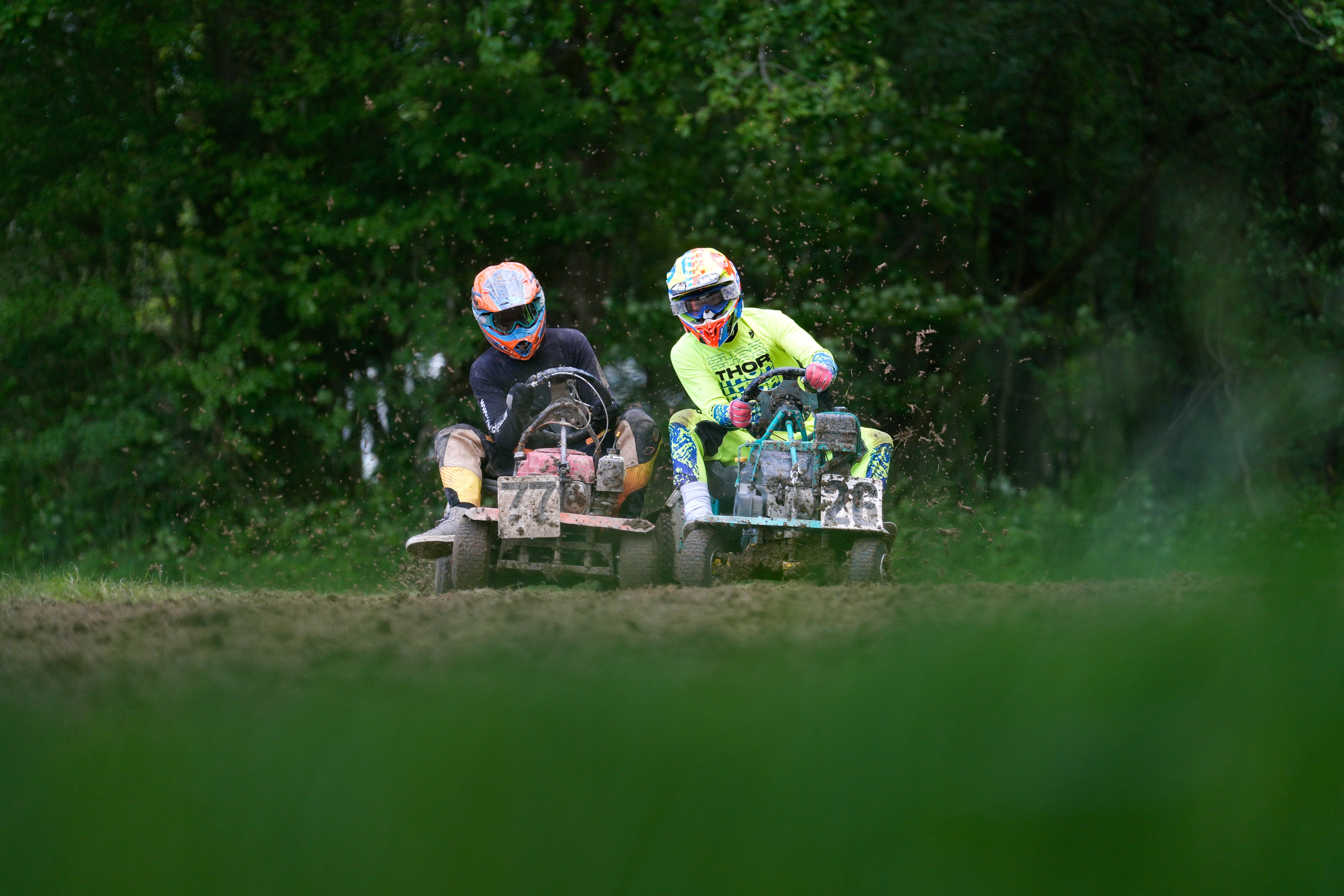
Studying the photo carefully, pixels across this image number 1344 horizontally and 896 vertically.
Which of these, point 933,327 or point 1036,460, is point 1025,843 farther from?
point 1036,460

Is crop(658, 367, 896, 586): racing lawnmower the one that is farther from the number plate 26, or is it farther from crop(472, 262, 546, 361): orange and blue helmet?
crop(472, 262, 546, 361): orange and blue helmet

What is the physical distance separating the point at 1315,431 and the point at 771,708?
13210mm

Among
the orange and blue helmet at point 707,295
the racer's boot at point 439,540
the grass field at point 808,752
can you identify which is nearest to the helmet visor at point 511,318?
the orange and blue helmet at point 707,295

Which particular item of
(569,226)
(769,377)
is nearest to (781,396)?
(769,377)

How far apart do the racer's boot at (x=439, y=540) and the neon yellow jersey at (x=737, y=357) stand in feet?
4.77

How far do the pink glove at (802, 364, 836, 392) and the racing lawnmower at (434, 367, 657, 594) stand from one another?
3.58 feet

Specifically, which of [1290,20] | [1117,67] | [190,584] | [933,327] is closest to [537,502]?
[190,584]

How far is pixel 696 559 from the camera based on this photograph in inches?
271

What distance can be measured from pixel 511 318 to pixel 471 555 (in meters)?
1.35

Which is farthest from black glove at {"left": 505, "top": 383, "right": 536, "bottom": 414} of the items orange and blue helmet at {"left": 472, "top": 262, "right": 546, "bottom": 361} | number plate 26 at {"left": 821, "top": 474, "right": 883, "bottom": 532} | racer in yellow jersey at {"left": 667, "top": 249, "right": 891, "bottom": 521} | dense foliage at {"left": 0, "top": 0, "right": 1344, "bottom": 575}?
dense foliage at {"left": 0, "top": 0, "right": 1344, "bottom": 575}

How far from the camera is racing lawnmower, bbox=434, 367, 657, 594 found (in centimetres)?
682

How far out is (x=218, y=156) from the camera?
1256 centimetres

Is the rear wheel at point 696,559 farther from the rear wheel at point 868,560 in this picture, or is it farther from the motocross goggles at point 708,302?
the motocross goggles at point 708,302

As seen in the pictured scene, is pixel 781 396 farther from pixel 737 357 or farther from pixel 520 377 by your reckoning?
pixel 520 377
